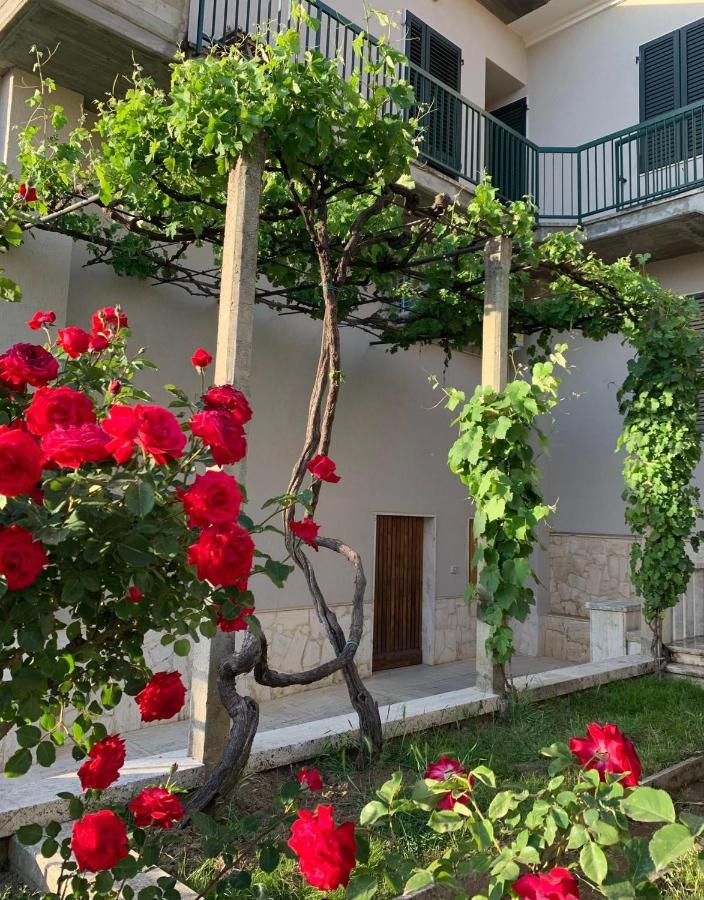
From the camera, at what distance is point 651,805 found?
1411 millimetres

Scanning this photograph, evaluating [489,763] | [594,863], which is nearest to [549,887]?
[594,863]

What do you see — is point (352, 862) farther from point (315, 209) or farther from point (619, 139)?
point (619, 139)

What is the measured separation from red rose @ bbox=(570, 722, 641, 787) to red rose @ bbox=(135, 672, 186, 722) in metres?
1.09

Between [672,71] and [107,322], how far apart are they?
384 inches

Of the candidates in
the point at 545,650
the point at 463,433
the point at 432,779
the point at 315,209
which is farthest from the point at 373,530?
the point at 432,779

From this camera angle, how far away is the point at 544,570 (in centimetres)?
1043

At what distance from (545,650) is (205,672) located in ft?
25.9

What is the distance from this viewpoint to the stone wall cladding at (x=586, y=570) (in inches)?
371

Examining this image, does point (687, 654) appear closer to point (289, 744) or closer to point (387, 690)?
point (387, 690)

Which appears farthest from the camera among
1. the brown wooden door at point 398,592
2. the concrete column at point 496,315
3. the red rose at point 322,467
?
the brown wooden door at point 398,592

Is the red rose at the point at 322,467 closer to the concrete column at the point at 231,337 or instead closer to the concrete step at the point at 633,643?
the concrete column at the point at 231,337

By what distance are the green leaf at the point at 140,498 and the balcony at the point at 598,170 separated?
677 centimetres

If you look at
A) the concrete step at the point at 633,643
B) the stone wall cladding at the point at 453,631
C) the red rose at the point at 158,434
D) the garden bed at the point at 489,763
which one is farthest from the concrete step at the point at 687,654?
the red rose at the point at 158,434

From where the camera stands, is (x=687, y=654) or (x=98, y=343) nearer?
(x=98, y=343)
